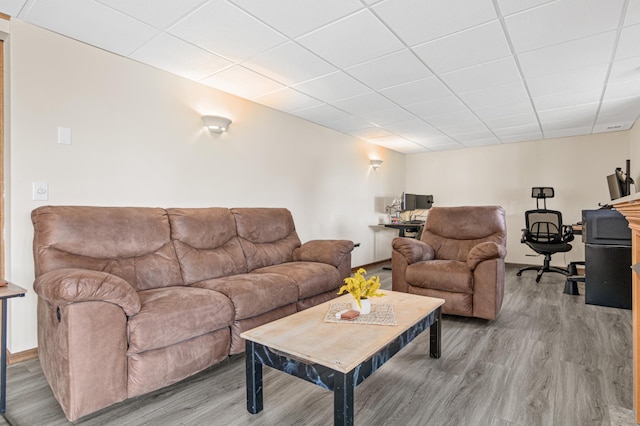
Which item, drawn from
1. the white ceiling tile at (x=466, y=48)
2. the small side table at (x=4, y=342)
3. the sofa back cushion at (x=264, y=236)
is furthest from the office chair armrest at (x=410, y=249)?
the small side table at (x=4, y=342)

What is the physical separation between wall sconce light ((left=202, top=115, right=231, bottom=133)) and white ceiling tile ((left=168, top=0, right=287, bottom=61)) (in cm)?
71

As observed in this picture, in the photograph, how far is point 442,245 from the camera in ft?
12.2

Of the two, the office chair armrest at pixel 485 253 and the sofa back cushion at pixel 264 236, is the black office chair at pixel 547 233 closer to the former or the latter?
the office chair armrest at pixel 485 253

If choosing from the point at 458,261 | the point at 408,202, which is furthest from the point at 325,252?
the point at 408,202

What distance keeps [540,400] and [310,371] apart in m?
1.31

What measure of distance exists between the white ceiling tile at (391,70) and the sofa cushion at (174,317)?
2208 mm

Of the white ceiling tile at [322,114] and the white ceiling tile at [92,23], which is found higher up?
the white ceiling tile at [92,23]

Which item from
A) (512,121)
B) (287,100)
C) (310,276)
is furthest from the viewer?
(512,121)

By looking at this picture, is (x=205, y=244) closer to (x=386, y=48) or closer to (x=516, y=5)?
(x=386, y=48)

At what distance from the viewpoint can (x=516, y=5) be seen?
2.03 m

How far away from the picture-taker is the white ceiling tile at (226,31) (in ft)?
6.95

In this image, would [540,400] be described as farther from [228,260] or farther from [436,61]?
[436,61]

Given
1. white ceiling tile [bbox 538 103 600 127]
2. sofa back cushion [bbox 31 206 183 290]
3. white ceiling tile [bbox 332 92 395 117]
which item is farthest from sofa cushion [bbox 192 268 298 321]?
white ceiling tile [bbox 538 103 600 127]

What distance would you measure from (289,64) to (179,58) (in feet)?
2.93
